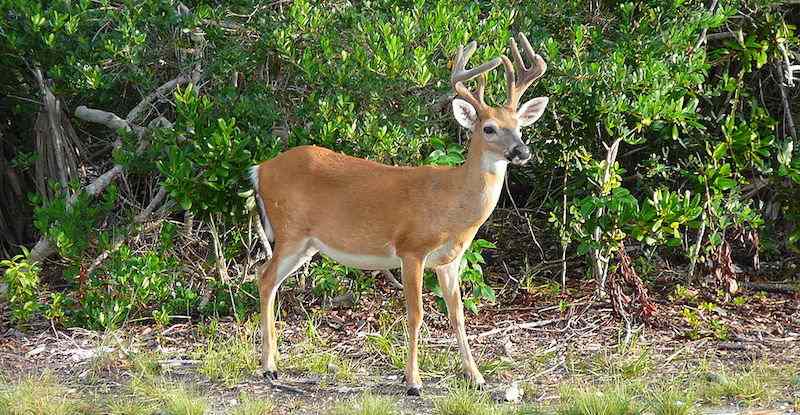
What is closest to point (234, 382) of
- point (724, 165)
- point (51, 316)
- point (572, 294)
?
point (51, 316)

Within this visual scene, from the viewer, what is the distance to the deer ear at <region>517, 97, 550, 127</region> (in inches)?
257

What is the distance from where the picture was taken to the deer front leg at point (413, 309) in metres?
6.48

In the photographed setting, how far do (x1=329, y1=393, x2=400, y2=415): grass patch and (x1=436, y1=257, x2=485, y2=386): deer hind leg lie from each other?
27.2 inches

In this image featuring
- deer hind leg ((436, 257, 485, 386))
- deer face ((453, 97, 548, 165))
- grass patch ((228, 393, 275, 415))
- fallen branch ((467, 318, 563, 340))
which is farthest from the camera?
fallen branch ((467, 318, 563, 340))

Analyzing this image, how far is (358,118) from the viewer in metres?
7.70

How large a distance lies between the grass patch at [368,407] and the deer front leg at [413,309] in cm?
36

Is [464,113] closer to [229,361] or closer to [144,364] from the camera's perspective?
[229,361]

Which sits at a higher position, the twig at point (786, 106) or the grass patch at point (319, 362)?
the twig at point (786, 106)

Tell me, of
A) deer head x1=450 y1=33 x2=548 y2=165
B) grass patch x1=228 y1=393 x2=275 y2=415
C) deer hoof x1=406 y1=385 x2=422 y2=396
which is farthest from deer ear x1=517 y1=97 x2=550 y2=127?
grass patch x1=228 y1=393 x2=275 y2=415

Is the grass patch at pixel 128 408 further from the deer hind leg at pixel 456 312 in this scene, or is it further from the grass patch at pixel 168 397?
the deer hind leg at pixel 456 312

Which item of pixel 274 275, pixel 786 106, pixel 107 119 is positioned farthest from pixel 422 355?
pixel 786 106

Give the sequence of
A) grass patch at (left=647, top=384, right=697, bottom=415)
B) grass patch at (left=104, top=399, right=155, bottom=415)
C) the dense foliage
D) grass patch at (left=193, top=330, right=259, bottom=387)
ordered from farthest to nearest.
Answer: the dense foliage → grass patch at (left=193, top=330, right=259, bottom=387) → grass patch at (left=104, top=399, right=155, bottom=415) → grass patch at (left=647, top=384, right=697, bottom=415)

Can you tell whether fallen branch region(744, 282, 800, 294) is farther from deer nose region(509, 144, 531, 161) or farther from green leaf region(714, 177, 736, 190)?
deer nose region(509, 144, 531, 161)

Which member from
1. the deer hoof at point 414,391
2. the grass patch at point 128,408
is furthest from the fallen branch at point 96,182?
A: the deer hoof at point 414,391
